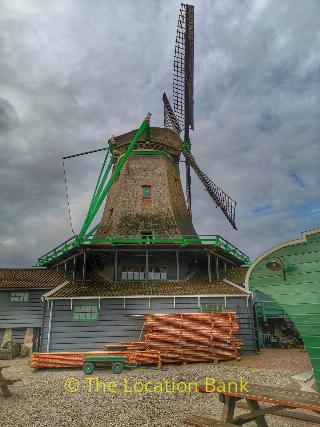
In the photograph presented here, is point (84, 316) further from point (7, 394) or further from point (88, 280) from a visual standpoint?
point (7, 394)

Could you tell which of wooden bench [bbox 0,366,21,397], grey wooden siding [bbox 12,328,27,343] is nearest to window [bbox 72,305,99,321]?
grey wooden siding [bbox 12,328,27,343]

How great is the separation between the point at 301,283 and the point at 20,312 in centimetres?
1898

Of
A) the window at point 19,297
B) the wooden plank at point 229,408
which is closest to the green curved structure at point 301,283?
the wooden plank at point 229,408

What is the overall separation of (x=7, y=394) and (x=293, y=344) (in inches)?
683

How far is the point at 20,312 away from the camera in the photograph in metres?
20.9

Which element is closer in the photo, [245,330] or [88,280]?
[245,330]

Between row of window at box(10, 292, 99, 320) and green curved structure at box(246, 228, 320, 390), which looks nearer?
green curved structure at box(246, 228, 320, 390)

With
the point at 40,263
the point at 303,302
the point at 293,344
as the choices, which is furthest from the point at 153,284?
the point at 303,302

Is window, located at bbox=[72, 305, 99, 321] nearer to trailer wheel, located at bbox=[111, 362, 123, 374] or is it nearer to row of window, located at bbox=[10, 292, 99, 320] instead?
row of window, located at bbox=[10, 292, 99, 320]

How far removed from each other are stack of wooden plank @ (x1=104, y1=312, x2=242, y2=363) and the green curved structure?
975 cm

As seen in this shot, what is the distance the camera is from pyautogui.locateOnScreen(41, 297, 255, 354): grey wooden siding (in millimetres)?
17719

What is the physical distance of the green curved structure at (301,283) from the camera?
21.8 ft

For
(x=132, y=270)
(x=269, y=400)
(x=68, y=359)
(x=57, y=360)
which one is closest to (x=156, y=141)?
(x=132, y=270)

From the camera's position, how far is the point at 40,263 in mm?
22500
